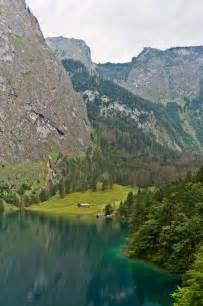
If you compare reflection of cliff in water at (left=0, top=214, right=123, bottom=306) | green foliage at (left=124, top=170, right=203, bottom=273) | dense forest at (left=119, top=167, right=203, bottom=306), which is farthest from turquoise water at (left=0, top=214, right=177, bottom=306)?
green foliage at (left=124, top=170, right=203, bottom=273)

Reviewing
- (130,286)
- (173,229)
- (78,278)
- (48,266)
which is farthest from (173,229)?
(48,266)

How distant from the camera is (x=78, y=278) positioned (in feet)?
382

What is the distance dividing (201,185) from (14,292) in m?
56.5

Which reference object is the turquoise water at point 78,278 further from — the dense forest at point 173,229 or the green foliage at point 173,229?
the green foliage at point 173,229

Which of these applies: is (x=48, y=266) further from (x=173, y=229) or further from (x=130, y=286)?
(x=173, y=229)

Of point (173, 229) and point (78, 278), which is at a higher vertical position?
point (173, 229)

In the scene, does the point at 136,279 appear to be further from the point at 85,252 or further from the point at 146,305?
the point at 85,252

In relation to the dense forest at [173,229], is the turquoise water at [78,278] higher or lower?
lower

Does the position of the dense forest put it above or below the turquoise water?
above

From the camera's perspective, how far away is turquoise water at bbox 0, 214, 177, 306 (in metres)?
95.8

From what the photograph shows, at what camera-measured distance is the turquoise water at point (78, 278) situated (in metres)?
95.8

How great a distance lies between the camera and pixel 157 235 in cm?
12181

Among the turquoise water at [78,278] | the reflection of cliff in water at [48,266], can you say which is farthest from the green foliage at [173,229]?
the reflection of cliff in water at [48,266]

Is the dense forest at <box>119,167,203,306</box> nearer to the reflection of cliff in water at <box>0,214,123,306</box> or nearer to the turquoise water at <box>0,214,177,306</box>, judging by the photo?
the turquoise water at <box>0,214,177,306</box>
